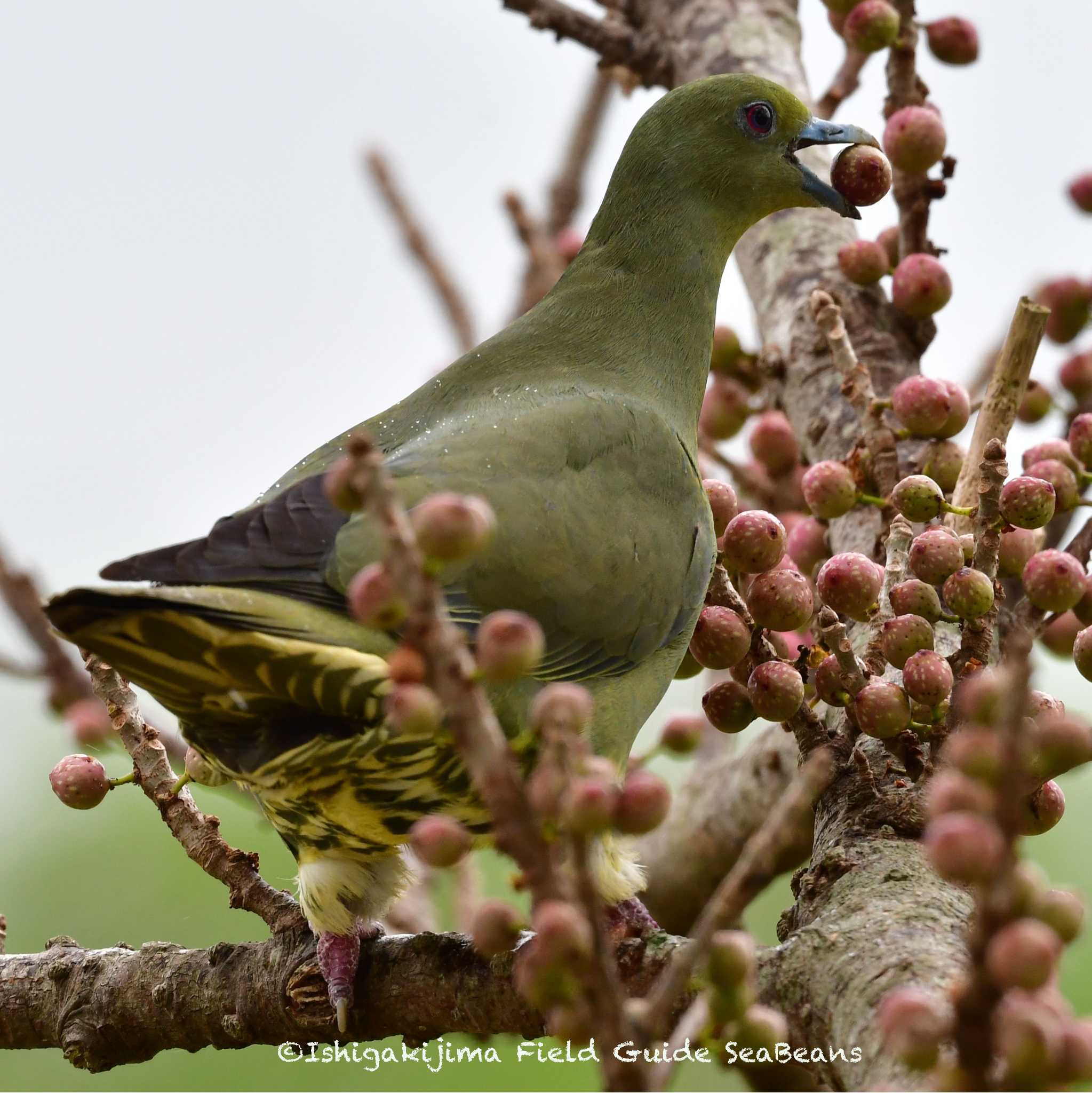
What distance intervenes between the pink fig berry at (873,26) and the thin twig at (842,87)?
1.71 ft

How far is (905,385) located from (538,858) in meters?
1.91

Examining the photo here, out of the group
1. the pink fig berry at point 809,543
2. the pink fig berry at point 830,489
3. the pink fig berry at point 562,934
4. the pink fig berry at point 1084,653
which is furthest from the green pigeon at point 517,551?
the pink fig berry at point 562,934

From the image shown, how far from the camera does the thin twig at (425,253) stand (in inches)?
184

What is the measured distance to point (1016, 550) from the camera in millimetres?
2557

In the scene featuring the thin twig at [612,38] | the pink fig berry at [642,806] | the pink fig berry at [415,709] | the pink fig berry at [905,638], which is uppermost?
the thin twig at [612,38]

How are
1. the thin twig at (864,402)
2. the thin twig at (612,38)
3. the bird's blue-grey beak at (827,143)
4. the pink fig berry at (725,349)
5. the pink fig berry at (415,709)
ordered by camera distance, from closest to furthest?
the pink fig berry at (415,709) → the thin twig at (864,402) → the bird's blue-grey beak at (827,143) → the pink fig berry at (725,349) → the thin twig at (612,38)

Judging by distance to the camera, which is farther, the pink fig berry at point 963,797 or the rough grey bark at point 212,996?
the rough grey bark at point 212,996

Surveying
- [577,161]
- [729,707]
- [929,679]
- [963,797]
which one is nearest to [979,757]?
[963,797]

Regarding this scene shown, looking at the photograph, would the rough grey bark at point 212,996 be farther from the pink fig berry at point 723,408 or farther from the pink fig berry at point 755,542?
the pink fig berry at point 723,408

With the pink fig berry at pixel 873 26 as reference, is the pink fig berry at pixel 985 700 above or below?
below

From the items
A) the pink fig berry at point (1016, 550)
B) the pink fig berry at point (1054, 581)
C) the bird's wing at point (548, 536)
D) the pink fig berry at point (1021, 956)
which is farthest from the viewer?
the pink fig berry at point (1016, 550)

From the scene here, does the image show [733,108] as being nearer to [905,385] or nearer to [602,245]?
[602,245]

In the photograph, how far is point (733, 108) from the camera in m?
3.48

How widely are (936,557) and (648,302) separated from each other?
1357mm
